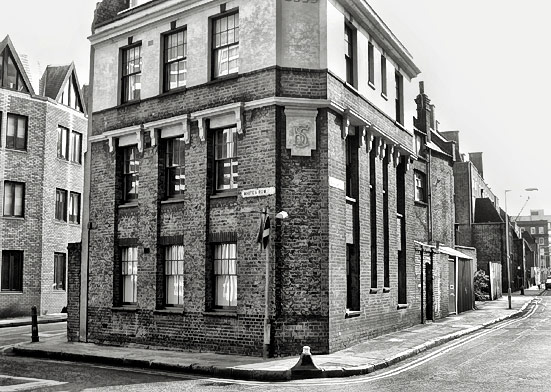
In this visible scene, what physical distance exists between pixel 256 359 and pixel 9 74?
2640 cm

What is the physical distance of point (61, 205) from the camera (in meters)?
37.1

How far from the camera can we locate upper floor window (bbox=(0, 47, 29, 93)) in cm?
3450

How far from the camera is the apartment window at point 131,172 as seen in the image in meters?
20.1

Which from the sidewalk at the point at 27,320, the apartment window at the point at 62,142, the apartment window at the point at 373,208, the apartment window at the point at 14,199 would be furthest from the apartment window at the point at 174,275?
the apartment window at the point at 62,142

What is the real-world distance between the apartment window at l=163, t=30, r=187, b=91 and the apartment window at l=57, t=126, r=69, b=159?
1974 cm

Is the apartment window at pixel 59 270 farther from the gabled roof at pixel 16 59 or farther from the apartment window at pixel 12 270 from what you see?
the gabled roof at pixel 16 59

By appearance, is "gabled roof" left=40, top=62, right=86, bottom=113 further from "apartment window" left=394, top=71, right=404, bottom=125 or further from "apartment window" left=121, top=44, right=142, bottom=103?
"apartment window" left=394, top=71, right=404, bottom=125

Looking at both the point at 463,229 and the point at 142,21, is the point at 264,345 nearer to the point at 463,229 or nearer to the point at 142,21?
the point at 142,21

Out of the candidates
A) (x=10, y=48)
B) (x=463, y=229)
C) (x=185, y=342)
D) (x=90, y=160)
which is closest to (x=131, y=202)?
(x=90, y=160)

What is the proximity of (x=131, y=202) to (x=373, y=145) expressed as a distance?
26.9 feet

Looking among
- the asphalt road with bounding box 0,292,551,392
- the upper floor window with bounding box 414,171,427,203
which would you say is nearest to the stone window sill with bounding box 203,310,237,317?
the asphalt road with bounding box 0,292,551,392

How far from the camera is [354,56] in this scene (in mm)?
19328

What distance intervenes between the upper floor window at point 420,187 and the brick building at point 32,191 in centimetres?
2050

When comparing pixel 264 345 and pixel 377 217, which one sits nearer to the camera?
pixel 264 345
